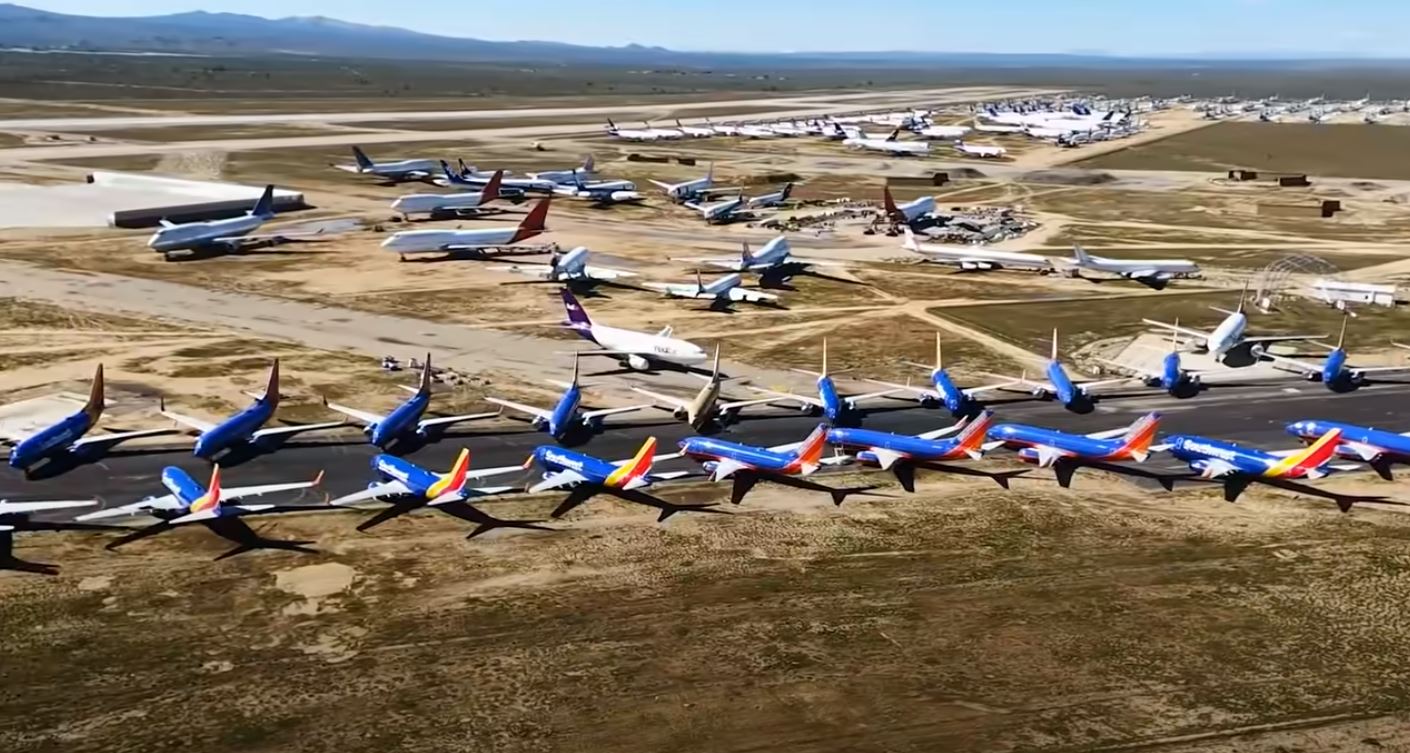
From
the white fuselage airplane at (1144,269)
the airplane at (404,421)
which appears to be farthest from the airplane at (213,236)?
the white fuselage airplane at (1144,269)

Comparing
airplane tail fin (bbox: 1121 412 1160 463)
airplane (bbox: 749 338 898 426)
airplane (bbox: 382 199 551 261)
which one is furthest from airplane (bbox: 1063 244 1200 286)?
airplane (bbox: 382 199 551 261)

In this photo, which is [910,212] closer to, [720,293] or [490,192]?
[720,293]

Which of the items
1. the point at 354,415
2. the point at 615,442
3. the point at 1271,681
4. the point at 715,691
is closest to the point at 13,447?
the point at 354,415

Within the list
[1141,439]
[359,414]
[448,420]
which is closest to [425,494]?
[448,420]

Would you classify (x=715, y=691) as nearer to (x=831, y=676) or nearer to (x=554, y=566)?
(x=831, y=676)

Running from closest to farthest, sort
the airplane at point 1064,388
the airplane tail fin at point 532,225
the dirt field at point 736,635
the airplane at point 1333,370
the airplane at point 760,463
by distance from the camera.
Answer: the dirt field at point 736,635
the airplane at point 760,463
the airplane at point 1064,388
the airplane at point 1333,370
the airplane tail fin at point 532,225

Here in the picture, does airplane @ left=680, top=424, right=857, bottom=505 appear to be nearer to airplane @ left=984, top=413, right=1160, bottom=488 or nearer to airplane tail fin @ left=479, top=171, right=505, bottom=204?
airplane @ left=984, top=413, right=1160, bottom=488

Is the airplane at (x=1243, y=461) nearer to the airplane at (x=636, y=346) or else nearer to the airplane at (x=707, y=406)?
the airplane at (x=707, y=406)
